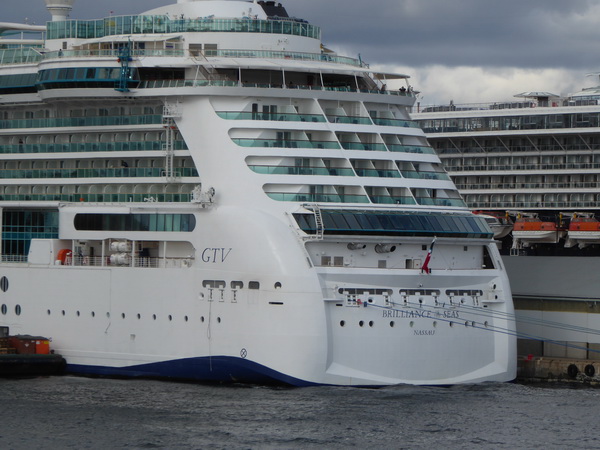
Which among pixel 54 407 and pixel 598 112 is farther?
pixel 598 112

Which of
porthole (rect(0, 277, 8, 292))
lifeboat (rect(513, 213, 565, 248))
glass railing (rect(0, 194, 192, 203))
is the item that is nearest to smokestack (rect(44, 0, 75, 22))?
glass railing (rect(0, 194, 192, 203))

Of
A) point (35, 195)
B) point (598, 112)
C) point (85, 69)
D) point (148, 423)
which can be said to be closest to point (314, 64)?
point (85, 69)

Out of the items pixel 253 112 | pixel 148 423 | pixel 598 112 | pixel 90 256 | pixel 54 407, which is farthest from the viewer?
pixel 598 112

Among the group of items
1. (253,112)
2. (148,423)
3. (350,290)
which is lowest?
(148,423)

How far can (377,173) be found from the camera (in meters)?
47.2

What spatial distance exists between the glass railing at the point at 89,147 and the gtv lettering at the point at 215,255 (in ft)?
12.2

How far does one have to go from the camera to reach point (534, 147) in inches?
2579

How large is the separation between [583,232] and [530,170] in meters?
5.36

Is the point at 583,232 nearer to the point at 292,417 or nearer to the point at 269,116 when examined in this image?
the point at 269,116

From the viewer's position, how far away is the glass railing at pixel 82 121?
49.6 metres

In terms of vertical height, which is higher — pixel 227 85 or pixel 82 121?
pixel 227 85

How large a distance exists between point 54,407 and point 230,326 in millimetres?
5445

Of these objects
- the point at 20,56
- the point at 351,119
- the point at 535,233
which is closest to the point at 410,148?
the point at 351,119

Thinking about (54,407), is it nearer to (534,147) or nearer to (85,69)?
(85,69)
